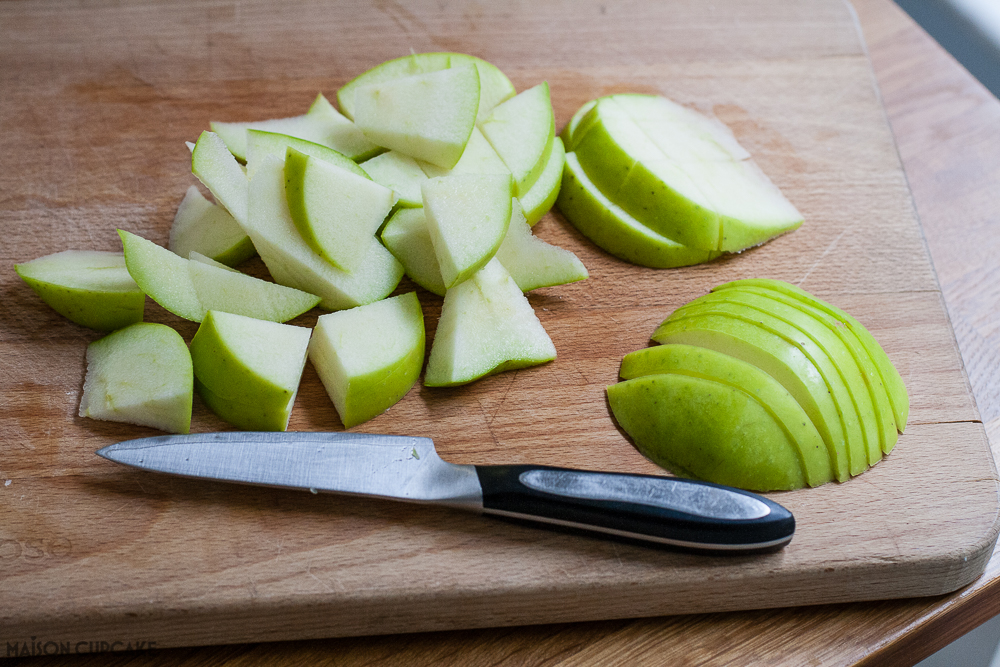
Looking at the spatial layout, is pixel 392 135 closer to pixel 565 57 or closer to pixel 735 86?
pixel 565 57

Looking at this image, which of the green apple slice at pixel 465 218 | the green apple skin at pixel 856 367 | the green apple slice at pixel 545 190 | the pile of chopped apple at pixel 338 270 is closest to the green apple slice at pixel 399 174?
the pile of chopped apple at pixel 338 270

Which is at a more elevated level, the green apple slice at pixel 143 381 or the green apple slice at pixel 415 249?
the green apple slice at pixel 415 249

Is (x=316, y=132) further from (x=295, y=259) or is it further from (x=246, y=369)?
(x=246, y=369)

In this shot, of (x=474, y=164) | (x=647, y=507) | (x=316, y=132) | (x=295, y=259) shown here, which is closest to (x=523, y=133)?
(x=474, y=164)

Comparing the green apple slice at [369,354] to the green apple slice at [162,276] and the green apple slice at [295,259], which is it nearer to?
the green apple slice at [295,259]

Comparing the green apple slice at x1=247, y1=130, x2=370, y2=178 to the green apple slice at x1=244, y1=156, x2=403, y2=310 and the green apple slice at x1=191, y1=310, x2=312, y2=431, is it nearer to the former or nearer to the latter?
the green apple slice at x1=244, y1=156, x2=403, y2=310

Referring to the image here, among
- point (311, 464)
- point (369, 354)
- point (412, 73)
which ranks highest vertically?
point (412, 73)

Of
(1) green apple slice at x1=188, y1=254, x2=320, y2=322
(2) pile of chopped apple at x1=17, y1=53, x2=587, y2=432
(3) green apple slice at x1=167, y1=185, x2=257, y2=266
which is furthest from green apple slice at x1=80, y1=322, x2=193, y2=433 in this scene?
(3) green apple slice at x1=167, y1=185, x2=257, y2=266
